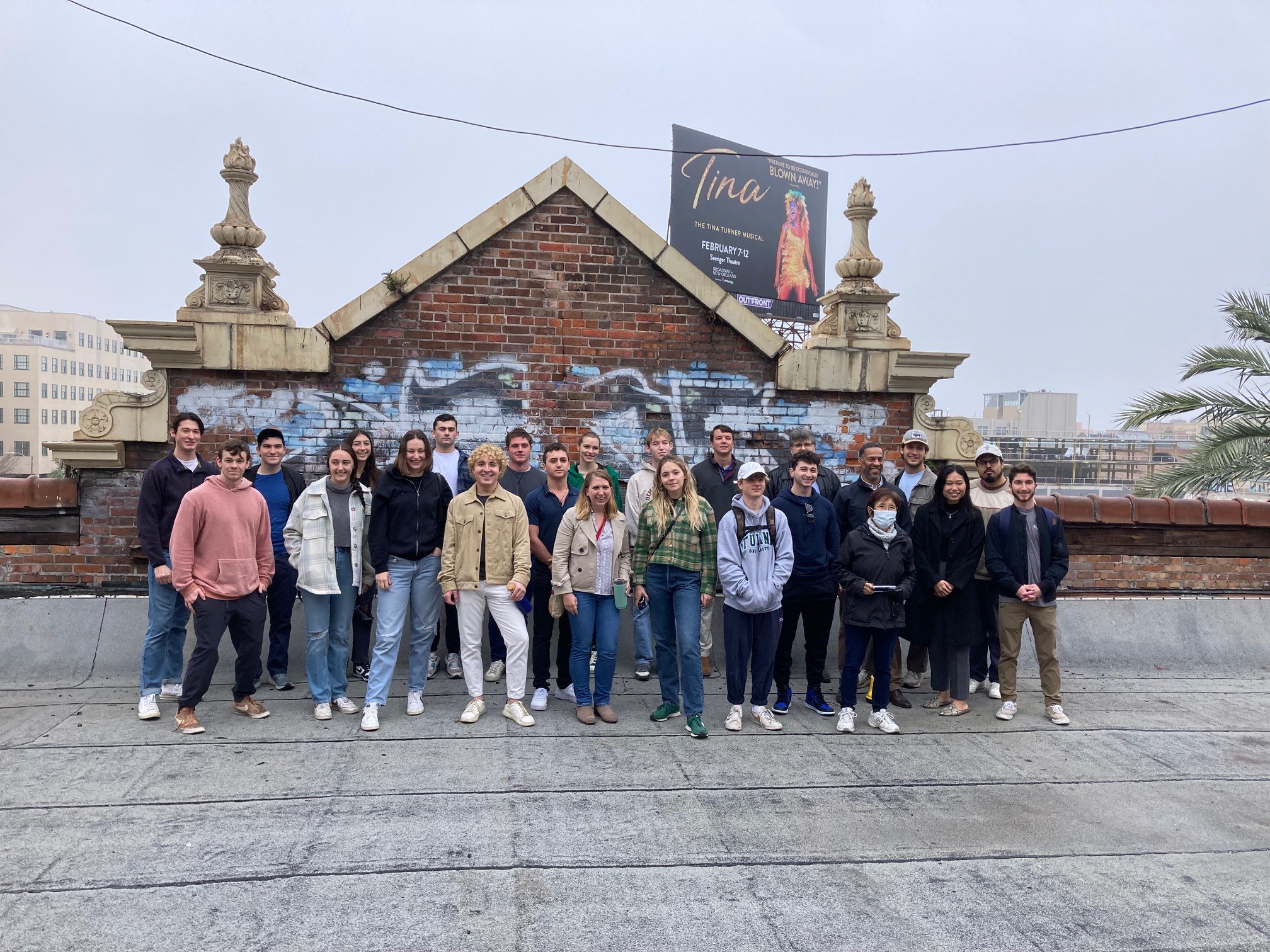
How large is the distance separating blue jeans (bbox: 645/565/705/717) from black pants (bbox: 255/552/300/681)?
2.73 metres

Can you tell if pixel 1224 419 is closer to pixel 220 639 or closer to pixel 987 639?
pixel 987 639

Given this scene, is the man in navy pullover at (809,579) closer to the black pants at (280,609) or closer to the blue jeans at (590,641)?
the blue jeans at (590,641)

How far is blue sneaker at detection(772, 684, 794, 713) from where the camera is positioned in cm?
655

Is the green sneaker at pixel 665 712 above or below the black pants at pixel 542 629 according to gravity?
below

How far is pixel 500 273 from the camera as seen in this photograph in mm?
8227

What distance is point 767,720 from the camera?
619 centimetres

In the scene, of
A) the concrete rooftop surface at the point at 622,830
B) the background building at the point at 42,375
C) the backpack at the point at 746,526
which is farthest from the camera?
the background building at the point at 42,375

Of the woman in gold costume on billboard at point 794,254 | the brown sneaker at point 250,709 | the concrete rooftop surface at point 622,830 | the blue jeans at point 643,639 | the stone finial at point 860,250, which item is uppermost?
the woman in gold costume on billboard at point 794,254

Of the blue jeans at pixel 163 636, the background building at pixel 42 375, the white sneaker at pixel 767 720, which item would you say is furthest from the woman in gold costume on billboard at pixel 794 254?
the background building at pixel 42 375

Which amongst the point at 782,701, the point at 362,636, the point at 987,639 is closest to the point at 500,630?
the point at 362,636

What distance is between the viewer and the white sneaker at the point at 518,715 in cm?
605

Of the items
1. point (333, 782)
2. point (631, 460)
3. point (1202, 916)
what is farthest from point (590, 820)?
point (631, 460)

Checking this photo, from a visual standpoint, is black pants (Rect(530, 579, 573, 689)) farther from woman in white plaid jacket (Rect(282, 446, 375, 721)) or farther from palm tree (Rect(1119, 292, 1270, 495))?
palm tree (Rect(1119, 292, 1270, 495))

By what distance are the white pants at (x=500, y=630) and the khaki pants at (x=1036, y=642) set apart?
3.48 m
